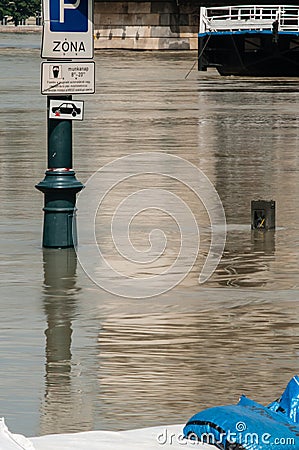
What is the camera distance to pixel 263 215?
45.8ft

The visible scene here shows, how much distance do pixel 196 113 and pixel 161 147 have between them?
964 centimetres

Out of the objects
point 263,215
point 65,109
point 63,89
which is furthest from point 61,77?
point 263,215

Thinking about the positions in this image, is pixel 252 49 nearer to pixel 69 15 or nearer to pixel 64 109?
pixel 64 109

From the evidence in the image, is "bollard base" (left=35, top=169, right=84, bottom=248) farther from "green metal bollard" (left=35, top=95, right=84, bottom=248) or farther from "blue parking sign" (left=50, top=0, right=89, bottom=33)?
"blue parking sign" (left=50, top=0, right=89, bottom=33)

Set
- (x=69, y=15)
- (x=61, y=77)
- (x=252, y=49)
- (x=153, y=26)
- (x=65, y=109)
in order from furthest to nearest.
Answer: (x=153, y=26) → (x=252, y=49) → (x=65, y=109) → (x=61, y=77) → (x=69, y=15)

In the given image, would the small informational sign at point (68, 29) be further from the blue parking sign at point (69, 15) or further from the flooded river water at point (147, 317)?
the flooded river water at point (147, 317)

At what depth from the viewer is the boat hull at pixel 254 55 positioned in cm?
5988

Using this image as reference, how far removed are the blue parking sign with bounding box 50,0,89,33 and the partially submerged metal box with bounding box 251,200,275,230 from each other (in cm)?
284

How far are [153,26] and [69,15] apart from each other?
91.0 m

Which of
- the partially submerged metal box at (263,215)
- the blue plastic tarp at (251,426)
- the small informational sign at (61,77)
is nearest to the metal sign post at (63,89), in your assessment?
the small informational sign at (61,77)

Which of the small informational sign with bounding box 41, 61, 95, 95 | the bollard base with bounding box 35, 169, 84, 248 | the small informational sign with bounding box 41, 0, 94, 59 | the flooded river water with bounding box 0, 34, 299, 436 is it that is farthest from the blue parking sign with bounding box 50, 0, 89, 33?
the flooded river water with bounding box 0, 34, 299, 436

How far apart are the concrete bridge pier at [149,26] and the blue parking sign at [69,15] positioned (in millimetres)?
89517

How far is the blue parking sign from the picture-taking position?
1170cm

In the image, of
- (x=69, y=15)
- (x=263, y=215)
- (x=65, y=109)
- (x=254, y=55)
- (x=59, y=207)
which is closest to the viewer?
(x=69, y=15)
